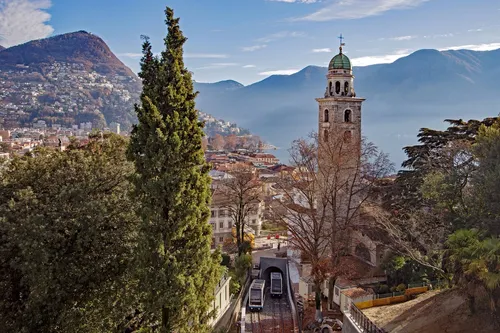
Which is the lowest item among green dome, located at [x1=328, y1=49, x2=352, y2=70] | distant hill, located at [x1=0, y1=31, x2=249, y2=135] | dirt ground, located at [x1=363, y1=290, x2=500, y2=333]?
dirt ground, located at [x1=363, y1=290, x2=500, y2=333]

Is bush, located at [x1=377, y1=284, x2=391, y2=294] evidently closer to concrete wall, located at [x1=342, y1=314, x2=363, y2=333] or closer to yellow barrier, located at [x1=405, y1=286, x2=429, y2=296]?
yellow barrier, located at [x1=405, y1=286, x2=429, y2=296]

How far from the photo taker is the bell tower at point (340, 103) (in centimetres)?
2120

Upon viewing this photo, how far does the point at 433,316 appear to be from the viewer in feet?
33.2

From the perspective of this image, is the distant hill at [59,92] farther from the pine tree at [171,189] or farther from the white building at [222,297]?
the pine tree at [171,189]

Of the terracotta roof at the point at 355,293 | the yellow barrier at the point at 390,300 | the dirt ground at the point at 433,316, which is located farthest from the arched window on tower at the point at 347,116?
the dirt ground at the point at 433,316

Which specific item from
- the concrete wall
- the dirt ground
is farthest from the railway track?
the dirt ground

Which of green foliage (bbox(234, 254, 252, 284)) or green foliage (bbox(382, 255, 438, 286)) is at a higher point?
green foliage (bbox(382, 255, 438, 286))

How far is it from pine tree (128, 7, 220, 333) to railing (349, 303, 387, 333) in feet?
13.7

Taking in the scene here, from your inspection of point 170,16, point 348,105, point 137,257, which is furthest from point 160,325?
point 348,105

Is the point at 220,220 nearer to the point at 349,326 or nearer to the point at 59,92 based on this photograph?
the point at 349,326

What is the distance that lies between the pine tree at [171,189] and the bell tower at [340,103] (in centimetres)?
1356

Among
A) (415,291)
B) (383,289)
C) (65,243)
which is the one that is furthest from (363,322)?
(65,243)

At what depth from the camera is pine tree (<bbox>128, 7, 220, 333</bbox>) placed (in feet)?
26.0

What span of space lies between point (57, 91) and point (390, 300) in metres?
166
